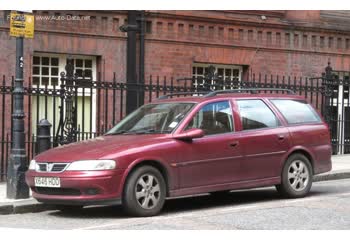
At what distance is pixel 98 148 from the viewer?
28.8ft

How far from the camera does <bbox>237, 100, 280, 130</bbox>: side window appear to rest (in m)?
9.97

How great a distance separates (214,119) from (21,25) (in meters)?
3.24

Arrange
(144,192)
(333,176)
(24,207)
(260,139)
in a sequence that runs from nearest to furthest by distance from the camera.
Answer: (144,192) → (24,207) → (260,139) → (333,176)

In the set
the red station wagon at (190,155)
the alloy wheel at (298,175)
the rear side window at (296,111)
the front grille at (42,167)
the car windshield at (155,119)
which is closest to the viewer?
the red station wagon at (190,155)

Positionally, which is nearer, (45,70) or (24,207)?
(24,207)

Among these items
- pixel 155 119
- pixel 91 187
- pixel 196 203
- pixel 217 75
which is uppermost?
pixel 217 75

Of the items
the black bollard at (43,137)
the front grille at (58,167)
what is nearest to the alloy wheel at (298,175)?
the front grille at (58,167)

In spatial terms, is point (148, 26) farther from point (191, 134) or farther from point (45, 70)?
point (191, 134)

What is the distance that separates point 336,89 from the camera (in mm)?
19172

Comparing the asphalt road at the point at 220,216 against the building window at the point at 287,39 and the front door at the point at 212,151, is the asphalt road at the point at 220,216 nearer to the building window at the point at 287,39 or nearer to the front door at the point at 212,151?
the front door at the point at 212,151

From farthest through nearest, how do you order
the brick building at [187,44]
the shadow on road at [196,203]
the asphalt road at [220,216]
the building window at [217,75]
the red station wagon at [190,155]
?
the building window at [217,75], the brick building at [187,44], the shadow on road at [196,203], the red station wagon at [190,155], the asphalt road at [220,216]

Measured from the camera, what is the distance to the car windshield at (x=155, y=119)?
369 inches

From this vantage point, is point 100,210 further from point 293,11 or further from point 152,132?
point 293,11

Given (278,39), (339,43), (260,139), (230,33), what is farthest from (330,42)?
(260,139)
